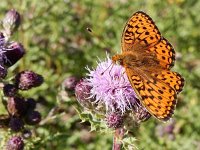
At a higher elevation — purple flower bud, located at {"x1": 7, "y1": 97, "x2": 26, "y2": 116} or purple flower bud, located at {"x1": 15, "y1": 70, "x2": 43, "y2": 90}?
purple flower bud, located at {"x1": 15, "y1": 70, "x2": 43, "y2": 90}

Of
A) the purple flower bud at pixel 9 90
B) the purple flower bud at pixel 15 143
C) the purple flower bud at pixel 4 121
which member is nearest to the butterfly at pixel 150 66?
the purple flower bud at pixel 9 90

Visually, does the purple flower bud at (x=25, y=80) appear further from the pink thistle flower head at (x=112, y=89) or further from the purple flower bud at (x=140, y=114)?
the purple flower bud at (x=140, y=114)

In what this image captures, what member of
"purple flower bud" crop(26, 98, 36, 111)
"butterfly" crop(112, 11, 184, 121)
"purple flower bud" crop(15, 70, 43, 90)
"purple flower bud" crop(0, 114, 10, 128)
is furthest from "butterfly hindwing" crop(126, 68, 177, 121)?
"purple flower bud" crop(0, 114, 10, 128)

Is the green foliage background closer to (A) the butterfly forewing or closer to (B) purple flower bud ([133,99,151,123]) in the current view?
(B) purple flower bud ([133,99,151,123])

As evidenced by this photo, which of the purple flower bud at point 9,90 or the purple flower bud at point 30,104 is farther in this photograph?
the purple flower bud at point 30,104

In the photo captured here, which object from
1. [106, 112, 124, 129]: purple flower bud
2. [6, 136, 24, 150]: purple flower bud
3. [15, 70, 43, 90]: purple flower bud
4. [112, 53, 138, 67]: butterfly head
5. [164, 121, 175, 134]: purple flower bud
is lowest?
[164, 121, 175, 134]: purple flower bud

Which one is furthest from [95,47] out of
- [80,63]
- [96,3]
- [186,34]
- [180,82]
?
[180,82]

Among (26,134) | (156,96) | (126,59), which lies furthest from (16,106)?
(156,96)
